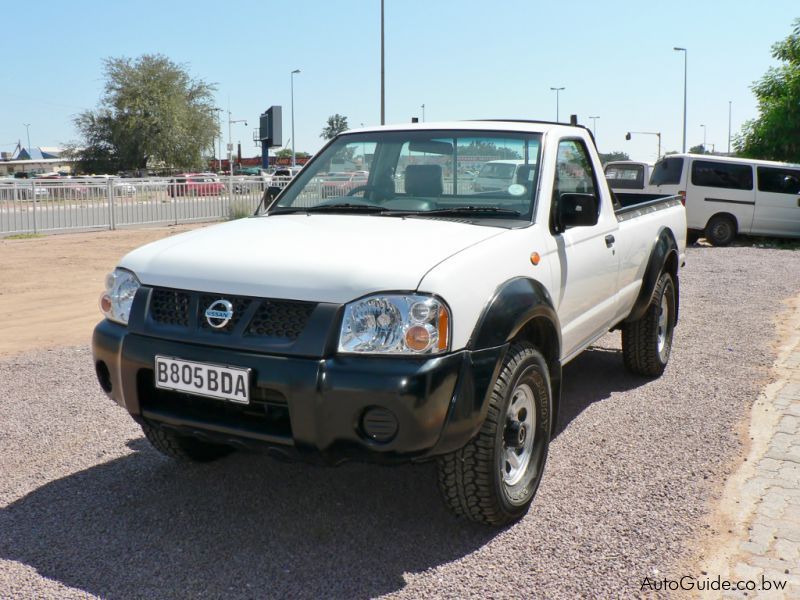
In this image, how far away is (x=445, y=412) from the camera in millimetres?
3008

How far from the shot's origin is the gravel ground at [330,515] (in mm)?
3105

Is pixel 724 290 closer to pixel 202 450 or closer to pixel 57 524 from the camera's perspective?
pixel 202 450

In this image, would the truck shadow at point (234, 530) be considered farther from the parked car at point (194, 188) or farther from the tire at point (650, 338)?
the parked car at point (194, 188)

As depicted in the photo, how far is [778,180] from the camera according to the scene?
17.3 metres

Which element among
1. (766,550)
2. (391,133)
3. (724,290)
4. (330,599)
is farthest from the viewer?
(724,290)

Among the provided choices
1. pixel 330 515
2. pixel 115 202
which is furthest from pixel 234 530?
pixel 115 202

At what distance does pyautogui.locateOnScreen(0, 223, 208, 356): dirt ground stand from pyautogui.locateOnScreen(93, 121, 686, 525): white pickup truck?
166 inches

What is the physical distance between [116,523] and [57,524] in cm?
25

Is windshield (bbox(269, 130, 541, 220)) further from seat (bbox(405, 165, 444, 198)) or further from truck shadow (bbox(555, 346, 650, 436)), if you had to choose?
truck shadow (bbox(555, 346, 650, 436))

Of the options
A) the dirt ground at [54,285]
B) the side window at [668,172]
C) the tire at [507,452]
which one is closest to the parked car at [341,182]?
the tire at [507,452]

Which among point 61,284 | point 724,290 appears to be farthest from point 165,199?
point 724,290

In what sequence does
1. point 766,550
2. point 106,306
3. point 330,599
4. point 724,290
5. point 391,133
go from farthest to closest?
point 724,290 → point 391,133 → point 106,306 → point 766,550 → point 330,599

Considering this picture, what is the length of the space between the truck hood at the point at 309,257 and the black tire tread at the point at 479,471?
58cm

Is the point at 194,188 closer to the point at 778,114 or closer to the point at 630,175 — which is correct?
the point at 630,175
